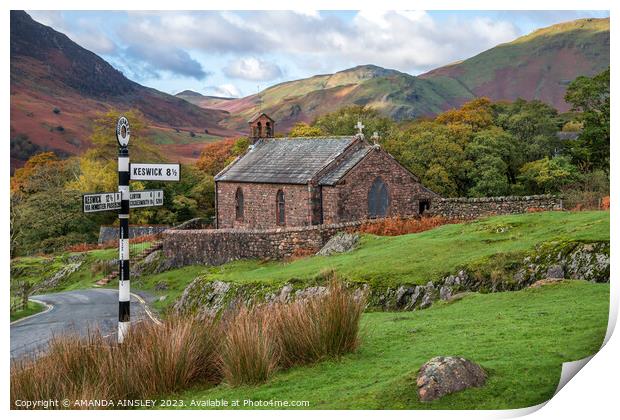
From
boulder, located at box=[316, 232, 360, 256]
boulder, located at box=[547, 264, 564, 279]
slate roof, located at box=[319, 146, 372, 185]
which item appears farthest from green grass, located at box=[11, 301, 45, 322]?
boulder, located at box=[547, 264, 564, 279]

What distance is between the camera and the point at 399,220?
86.1 ft

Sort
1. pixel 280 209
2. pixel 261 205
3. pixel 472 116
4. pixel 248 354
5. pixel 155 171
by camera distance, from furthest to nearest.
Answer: pixel 472 116 → pixel 261 205 → pixel 280 209 → pixel 155 171 → pixel 248 354

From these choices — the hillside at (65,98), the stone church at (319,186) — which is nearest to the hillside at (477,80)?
the hillside at (65,98)

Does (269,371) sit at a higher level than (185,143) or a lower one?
lower

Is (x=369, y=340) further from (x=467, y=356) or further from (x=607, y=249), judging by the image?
(x=607, y=249)

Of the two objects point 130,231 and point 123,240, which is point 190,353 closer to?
point 123,240

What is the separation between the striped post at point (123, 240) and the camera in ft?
32.6

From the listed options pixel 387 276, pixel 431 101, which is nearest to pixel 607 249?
pixel 387 276

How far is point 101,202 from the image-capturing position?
388 inches

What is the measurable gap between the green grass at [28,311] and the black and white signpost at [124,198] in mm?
9167

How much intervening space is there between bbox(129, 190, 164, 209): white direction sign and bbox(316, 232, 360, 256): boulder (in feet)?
35.8

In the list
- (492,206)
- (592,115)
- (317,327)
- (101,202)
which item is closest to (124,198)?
(101,202)

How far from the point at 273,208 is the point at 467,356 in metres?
20.8

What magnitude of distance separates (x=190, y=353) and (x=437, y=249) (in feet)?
28.1
